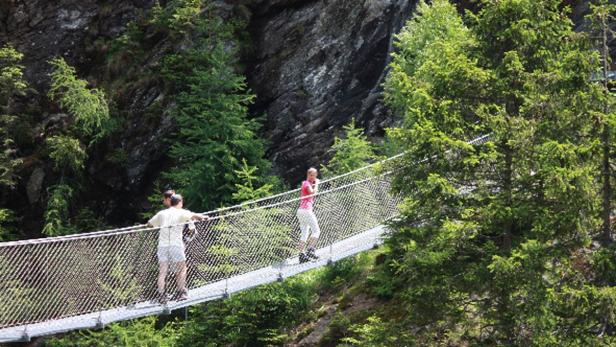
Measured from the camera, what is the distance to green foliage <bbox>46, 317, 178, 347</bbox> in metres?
13.0

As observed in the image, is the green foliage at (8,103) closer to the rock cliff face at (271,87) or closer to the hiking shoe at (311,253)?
the rock cliff face at (271,87)

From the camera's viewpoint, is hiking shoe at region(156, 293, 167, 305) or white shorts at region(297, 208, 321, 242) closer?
hiking shoe at region(156, 293, 167, 305)

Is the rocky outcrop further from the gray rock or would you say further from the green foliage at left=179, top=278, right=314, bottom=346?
the green foliage at left=179, top=278, right=314, bottom=346

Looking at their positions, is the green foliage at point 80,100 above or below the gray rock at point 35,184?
above

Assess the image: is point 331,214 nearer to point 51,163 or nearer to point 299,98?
point 299,98

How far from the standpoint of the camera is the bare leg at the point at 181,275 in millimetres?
9031

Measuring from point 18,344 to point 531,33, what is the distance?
10.6 metres

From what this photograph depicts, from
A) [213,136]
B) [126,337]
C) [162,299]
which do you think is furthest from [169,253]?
[213,136]

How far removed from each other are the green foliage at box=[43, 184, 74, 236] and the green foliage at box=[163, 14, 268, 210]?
209 cm

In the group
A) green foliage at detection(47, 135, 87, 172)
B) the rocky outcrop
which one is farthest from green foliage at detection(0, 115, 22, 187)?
the rocky outcrop

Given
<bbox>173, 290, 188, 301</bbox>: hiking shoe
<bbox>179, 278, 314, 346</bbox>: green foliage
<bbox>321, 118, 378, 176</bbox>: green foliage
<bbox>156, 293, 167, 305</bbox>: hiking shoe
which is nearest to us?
<bbox>156, 293, 167, 305</bbox>: hiking shoe

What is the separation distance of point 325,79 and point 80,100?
4.98 meters

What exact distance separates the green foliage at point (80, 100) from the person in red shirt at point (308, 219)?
6.71 meters

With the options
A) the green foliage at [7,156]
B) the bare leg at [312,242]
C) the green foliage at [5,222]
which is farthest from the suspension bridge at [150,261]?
the green foliage at [7,156]
